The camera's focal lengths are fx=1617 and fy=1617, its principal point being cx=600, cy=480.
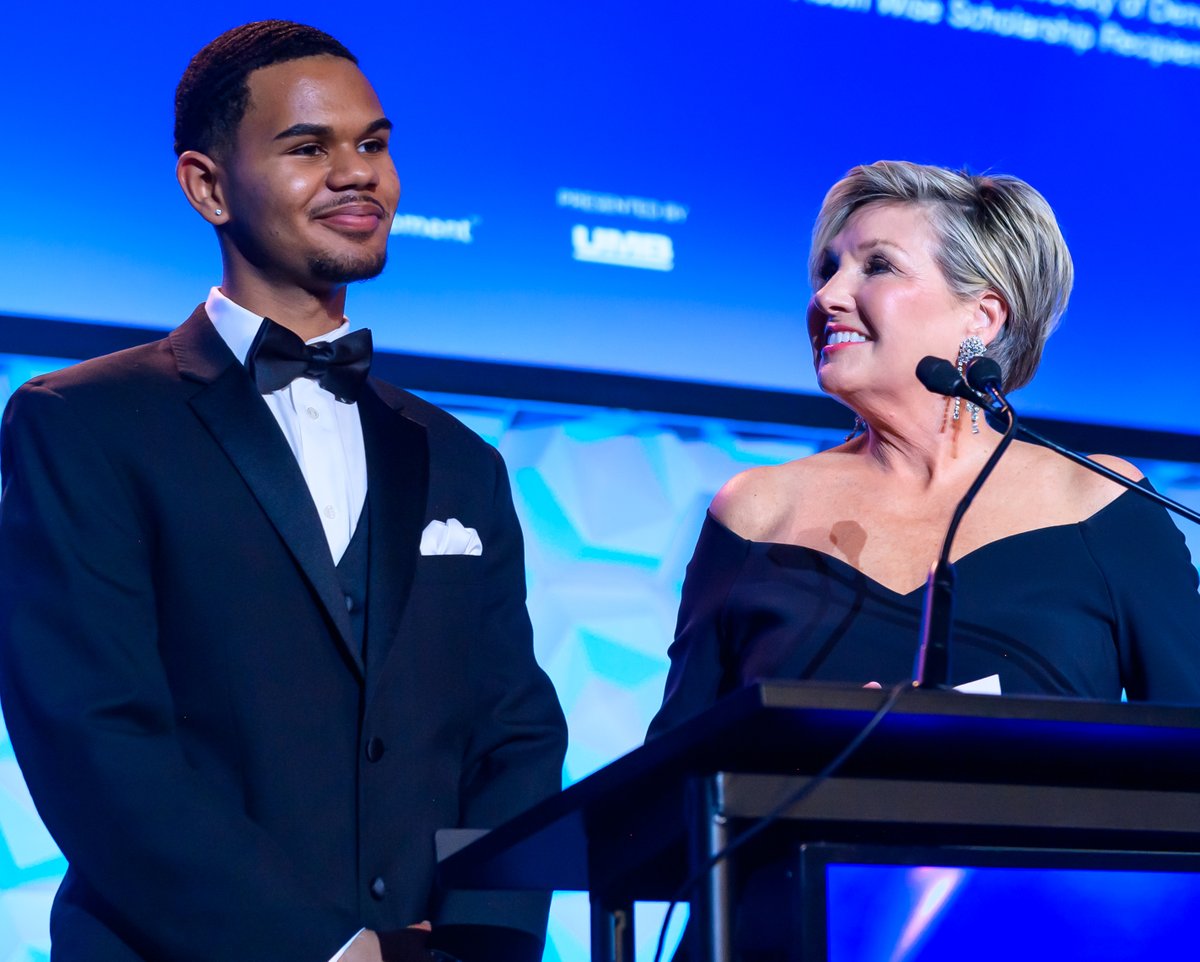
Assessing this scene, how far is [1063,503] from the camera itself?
2455 millimetres

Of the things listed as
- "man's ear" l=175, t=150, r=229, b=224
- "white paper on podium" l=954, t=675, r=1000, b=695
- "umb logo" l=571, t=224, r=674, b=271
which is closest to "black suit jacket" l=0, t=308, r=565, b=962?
"man's ear" l=175, t=150, r=229, b=224

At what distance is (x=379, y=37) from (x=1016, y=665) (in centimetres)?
176

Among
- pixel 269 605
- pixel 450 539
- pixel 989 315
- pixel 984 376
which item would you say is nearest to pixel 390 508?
pixel 450 539

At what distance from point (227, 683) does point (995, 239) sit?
Result: 139 cm

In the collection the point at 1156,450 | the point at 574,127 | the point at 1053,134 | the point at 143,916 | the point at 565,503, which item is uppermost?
the point at 1053,134

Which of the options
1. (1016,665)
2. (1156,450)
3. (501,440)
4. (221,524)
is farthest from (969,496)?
(1156,450)

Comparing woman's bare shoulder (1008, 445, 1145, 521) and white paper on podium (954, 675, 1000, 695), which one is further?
woman's bare shoulder (1008, 445, 1145, 521)

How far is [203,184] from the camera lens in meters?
2.11

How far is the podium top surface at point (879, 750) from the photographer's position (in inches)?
47.4

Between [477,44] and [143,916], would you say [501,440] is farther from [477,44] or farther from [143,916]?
[143,916]

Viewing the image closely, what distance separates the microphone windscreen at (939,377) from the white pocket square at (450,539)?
620 millimetres

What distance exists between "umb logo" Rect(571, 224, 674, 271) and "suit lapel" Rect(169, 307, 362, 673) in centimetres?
140

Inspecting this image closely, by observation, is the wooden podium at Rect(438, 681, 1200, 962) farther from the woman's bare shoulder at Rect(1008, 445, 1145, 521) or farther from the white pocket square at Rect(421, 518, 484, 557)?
the woman's bare shoulder at Rect(1008, 445, 1145, 521)

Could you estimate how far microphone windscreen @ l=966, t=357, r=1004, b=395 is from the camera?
183 centimetres
